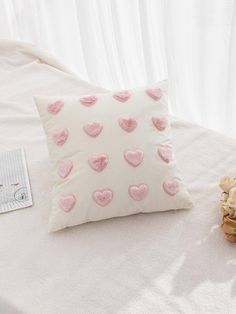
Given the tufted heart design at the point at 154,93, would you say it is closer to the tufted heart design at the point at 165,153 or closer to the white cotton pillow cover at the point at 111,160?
the white cotton pillow cover at the point at 111,160

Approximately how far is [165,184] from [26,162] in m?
0.49

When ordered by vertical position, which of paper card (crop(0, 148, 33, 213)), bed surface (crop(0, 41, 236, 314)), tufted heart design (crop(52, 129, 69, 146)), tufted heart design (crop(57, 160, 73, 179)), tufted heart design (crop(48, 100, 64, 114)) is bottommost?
bed surface (crop(0, 41, 236, 314))

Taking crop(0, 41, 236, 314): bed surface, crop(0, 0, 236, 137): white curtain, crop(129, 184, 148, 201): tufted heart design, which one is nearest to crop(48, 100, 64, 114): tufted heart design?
crop(0, 41, 236, 314): bed surface

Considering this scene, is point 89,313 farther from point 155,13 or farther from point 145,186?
point 155,13

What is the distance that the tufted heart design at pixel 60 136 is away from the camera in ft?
4.69

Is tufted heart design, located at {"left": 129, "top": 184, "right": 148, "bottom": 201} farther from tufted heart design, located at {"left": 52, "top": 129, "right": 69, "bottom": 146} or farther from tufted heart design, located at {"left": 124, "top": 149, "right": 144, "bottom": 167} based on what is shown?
tufted heart design, located at {"left": 52, "top": 129, "right": 69, "bottom": 146}

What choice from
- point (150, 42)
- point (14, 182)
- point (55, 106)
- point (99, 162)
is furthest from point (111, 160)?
point (150, 42)

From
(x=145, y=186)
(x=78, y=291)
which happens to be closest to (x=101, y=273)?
(x=78, y=291)

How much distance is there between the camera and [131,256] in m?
1.29

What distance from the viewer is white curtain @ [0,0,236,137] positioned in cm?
192

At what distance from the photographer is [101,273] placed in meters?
1.26

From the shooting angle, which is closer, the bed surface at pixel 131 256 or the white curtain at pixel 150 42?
the bed surface at pixel 131 256

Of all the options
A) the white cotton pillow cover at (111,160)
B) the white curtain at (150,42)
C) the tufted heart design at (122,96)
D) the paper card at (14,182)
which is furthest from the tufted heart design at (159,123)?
the white curtain at (150,42)

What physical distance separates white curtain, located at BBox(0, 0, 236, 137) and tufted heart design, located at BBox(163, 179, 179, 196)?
698 mm
